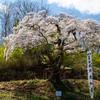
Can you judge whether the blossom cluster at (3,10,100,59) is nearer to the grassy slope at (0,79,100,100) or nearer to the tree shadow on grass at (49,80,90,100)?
the grassy slope at (0,79,100,100)

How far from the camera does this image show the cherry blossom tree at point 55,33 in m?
9.09

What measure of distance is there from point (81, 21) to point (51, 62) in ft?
14.2

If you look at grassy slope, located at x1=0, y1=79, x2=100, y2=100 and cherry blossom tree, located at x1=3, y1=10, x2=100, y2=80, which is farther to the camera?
A: cherry blossom tree, located at x1=3, y1=10, x2=100, y2=80

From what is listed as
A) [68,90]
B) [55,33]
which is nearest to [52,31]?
[55,33]

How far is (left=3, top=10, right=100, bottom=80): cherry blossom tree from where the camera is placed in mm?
9086

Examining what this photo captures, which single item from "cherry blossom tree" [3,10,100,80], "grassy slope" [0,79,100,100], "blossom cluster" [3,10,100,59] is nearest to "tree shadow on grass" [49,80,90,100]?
"grassy slope" [0,79,100,100]

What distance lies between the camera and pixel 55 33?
10.5m

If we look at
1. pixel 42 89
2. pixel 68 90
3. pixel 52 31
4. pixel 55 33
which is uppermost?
pixel 52 31

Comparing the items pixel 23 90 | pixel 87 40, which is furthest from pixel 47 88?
pixel 87 40

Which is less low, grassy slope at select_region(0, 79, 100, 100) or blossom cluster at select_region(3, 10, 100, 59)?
blossom cluster at select_region(3, 10, 100, 59)

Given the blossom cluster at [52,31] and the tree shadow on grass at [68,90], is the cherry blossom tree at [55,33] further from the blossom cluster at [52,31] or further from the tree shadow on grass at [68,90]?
the tree shadow on grass at [68,90]

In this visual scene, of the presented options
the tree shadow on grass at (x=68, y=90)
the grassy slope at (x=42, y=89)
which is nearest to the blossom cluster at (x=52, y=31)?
the grassy slope at (x=42, y=89)

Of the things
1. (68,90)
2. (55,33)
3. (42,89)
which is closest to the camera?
(42,89)

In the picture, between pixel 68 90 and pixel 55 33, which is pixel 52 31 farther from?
pixel 68 90
